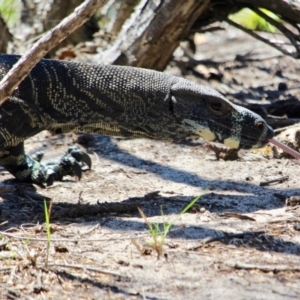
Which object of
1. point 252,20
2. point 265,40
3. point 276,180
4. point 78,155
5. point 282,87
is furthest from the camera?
point 252,20

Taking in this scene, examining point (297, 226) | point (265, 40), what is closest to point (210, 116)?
point (297, 226)

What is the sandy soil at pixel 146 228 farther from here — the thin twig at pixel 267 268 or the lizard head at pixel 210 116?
the lizard head at pixel 210 116

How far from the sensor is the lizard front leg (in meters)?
6.15

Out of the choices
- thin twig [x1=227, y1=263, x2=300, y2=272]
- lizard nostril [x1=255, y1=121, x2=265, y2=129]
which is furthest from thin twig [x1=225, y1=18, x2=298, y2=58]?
thin twig [x1=227, y1=263, x2=300, y2=272]

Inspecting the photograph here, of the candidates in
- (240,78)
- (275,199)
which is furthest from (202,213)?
(240,78)

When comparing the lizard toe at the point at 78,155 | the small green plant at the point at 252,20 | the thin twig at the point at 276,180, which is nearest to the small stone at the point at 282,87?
the small green plant at the point at 252,20

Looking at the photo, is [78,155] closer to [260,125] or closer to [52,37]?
[260,125]

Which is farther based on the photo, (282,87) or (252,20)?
(252,20)

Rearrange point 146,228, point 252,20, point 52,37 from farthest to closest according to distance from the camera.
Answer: point 252,20 → point 146,228 → point 52,37

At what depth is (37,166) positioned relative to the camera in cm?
630

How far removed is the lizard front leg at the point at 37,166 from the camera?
6148mm

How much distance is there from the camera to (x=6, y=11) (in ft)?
29.5

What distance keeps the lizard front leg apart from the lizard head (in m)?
1.23

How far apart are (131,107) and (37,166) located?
3.84 ft
